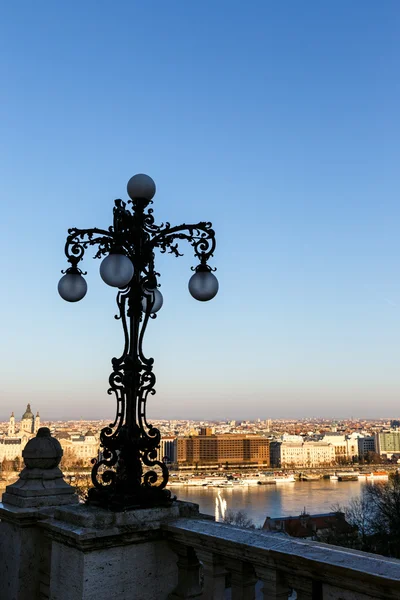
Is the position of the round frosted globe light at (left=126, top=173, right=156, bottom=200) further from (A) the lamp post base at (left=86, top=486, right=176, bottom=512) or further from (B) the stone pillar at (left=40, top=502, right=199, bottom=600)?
(B) the stone pillar at (left=40, top=502, right=199, bottom=600)

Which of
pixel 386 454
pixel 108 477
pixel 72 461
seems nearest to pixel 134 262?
pixel 108 477

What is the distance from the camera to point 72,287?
373cm

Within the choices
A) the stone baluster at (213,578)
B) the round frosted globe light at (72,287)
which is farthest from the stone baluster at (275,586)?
the round frosted globe light at (72,287)

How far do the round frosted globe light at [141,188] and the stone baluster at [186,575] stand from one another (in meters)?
2.01

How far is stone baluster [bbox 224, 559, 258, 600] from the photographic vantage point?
8.07 ft

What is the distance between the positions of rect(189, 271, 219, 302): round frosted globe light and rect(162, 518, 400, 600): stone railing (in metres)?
1.35

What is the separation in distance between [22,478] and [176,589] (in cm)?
143

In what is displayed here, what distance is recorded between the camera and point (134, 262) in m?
3.51

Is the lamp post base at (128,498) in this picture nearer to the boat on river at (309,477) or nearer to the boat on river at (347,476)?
the boat on river at (309,477)

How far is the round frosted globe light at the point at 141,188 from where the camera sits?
364 cm

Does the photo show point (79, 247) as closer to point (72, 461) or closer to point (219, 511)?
point (219, 511)

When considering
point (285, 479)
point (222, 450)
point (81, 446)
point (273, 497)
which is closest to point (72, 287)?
point (273, 497)

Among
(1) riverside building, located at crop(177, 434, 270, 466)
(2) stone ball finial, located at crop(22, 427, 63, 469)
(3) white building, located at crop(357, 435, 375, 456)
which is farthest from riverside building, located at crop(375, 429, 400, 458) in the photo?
(2) stone ball finial, located at crop(22, 427, 63, 469)

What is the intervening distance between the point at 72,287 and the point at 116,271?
612 mm
